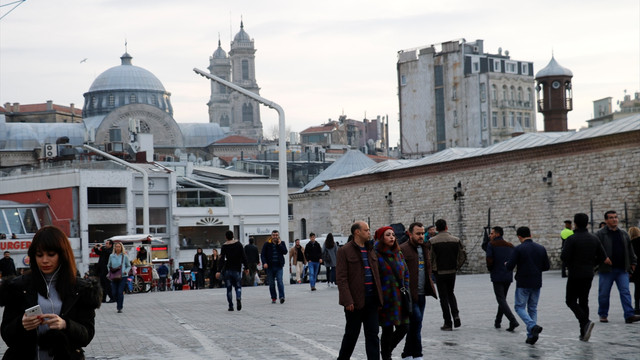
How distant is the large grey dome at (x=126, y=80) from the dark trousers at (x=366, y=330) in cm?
10529

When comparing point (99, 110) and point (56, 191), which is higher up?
point (99, 110)

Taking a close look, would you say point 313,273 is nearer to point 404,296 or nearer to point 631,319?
point 631,319

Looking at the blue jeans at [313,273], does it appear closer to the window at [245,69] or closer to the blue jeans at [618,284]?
the blue jeans at [618,284]

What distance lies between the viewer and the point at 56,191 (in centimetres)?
5281

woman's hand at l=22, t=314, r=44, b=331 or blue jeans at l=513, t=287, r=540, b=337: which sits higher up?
woman's hand at l=22, t=314, r=44, b=331

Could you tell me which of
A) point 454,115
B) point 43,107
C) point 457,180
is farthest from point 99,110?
point 457,180

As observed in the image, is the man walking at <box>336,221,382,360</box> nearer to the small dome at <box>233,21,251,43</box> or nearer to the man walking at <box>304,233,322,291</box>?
the man walking at <box>304,233,322,291</box>

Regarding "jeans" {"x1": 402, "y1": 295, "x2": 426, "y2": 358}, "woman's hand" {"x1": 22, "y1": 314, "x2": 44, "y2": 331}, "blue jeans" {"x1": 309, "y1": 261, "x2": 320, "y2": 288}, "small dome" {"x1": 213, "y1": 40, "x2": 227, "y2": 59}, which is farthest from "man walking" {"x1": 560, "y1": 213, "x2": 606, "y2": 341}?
"small dome" {"x1": 213, "y1": 40, "x2": 227, "y2": 59}

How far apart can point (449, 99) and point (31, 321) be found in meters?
84.5

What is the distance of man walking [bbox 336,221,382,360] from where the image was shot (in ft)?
28.6

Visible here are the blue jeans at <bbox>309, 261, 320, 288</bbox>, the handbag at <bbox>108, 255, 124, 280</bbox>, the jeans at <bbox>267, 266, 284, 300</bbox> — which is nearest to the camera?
the handbag at <bbox>108, 255, 124, 280</bbox>

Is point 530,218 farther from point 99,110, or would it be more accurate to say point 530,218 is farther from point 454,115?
point 99,110

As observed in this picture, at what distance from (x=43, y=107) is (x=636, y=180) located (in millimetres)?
112343

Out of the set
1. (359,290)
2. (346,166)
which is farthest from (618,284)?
(346,166)
